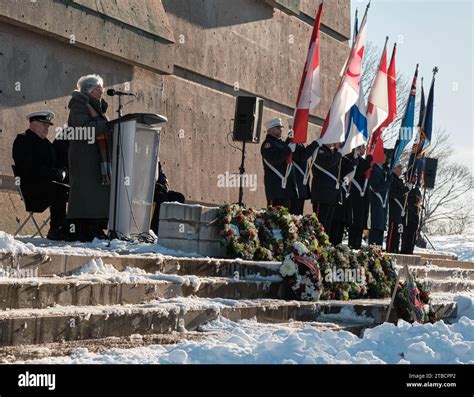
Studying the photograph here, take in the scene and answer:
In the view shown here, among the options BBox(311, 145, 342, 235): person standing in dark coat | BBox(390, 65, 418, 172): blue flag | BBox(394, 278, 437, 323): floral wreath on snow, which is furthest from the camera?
BBox(390, 65, 418, 172): blue flag

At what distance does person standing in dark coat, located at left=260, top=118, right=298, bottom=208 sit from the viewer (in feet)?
42.0

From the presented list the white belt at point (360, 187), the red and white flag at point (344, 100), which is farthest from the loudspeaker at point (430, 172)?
the red and white flag at point (344, 100)

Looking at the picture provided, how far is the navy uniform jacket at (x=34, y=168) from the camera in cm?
1018

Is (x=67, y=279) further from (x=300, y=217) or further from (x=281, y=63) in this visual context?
(x=281, y=63)

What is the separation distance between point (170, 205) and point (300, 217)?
87.8 inches

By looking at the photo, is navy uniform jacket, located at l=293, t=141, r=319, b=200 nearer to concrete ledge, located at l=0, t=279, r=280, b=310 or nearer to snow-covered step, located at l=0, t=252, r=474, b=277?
snow-covered step, located at l=0, t=252, r=474, b=277

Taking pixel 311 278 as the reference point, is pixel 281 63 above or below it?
above

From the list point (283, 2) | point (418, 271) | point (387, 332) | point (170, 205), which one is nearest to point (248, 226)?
point (170, 205)

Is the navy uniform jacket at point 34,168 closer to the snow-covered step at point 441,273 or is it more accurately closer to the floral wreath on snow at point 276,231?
the floral wreath on snow at point 276,231

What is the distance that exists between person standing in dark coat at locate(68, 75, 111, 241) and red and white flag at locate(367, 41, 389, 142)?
20.9 ft

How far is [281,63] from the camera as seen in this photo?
19844 mm

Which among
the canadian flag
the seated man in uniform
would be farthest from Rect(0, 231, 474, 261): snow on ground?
the canadian flag

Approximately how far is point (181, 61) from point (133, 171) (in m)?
6.40

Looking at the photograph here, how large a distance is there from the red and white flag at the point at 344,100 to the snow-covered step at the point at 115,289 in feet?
13.5
